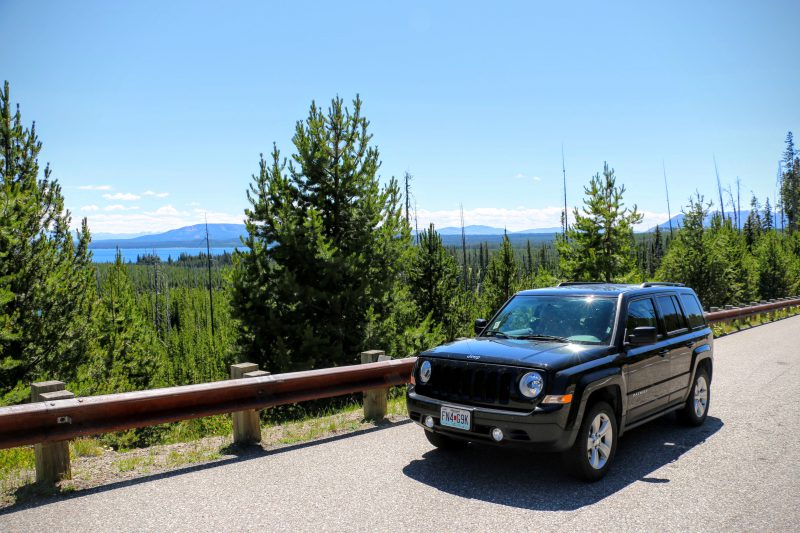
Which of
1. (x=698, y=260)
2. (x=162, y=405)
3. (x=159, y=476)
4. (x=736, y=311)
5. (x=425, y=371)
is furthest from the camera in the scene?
(x=698, y=260)

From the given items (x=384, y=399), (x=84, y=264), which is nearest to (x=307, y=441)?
(x=384, y=399)

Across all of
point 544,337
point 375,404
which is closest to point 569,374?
point 544,337

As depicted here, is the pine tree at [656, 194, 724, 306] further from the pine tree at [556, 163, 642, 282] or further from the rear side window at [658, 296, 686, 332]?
the rear side window at [658, 296, 686, 332]

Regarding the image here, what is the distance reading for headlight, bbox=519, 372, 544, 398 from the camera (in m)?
4.97

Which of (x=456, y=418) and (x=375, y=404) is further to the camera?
(x=375, y=404)

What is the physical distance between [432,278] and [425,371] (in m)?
26.8

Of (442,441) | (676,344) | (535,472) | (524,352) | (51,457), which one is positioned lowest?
(535,472)

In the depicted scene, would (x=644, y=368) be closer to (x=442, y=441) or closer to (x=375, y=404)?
(x=442, y=441)

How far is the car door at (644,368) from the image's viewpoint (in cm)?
589

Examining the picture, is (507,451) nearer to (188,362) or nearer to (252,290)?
(252,290)

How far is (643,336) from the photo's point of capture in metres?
5.73

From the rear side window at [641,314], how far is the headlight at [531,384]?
1719mm

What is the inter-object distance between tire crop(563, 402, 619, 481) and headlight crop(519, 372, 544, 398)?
58cm

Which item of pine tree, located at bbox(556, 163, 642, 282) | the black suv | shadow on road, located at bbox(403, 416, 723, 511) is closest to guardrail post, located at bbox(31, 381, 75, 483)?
shadow on road, located at bbox(403, 416, 723, 511)
